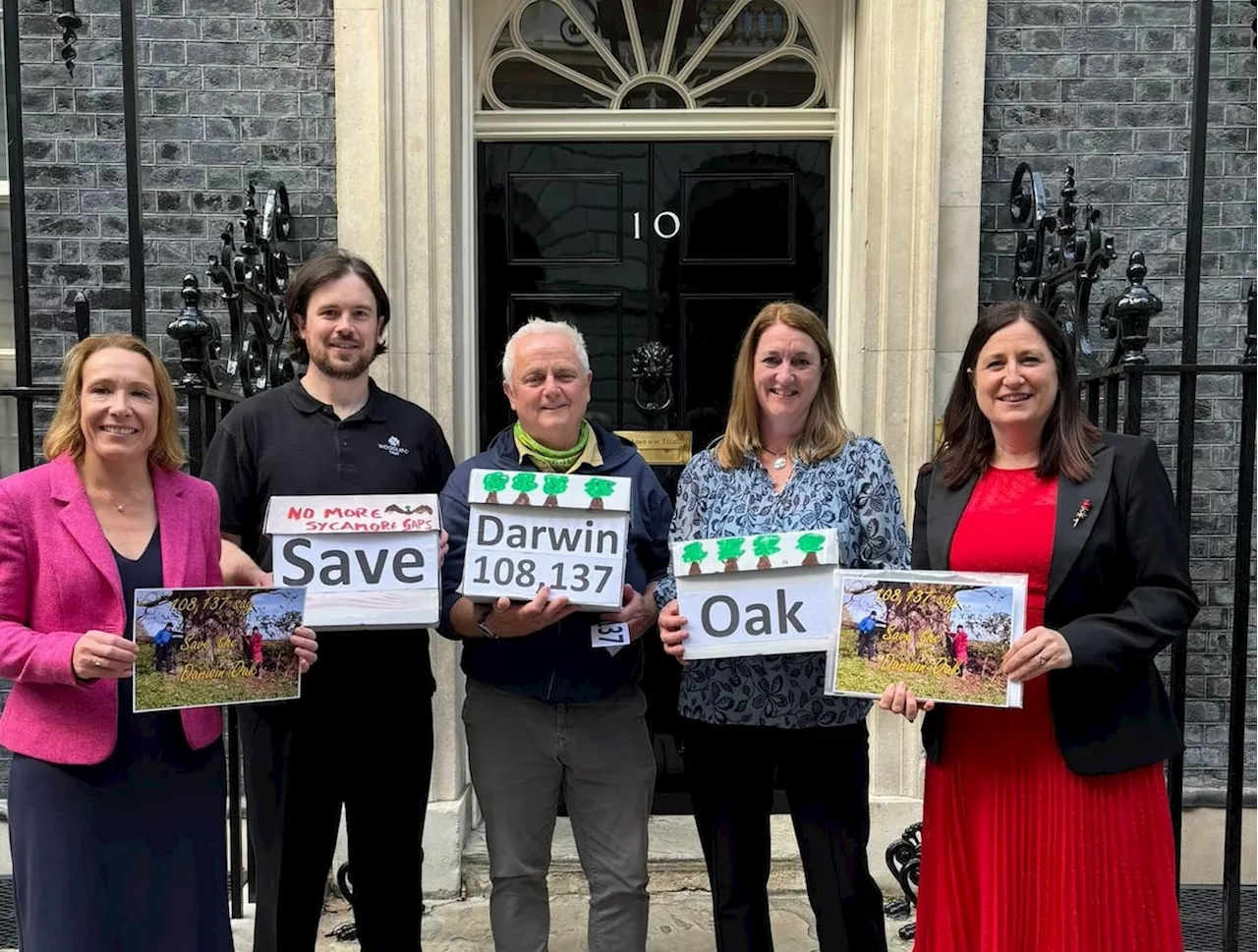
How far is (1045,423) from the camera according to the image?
2.43 m

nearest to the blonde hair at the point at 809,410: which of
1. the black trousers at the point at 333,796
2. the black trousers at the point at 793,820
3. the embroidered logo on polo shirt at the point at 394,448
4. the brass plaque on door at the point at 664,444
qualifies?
the black trousers at the point at 793,820

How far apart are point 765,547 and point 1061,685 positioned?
0.73m

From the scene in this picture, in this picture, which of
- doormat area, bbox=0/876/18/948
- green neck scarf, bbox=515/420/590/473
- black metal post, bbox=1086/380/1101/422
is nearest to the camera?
green neck scarf, bbox=515/420/590/473

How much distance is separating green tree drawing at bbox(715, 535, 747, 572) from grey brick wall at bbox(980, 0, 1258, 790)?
2415 mm

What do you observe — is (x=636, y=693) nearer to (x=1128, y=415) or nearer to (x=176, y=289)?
(x=1128, y=415)

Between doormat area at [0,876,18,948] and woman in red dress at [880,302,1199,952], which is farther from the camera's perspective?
doormat area at [0,876,18,948]

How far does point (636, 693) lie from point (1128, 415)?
5.61ft

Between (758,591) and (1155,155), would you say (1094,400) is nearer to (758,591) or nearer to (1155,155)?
(1155,155)

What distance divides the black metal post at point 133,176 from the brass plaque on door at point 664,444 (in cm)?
212

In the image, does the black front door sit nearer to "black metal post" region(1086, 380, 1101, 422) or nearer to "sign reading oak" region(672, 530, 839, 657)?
"black metal post" region(1086, 380, 1101, 422)

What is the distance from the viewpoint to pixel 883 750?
438cm

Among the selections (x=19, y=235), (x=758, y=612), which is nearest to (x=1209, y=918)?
(x=758, y=612)

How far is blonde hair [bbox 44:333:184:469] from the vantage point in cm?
238

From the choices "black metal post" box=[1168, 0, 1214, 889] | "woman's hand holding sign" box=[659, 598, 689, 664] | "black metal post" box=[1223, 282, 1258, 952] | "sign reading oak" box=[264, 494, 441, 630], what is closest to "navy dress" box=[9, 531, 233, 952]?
"sign reading oak" box=[264, 494, 441, 630]
